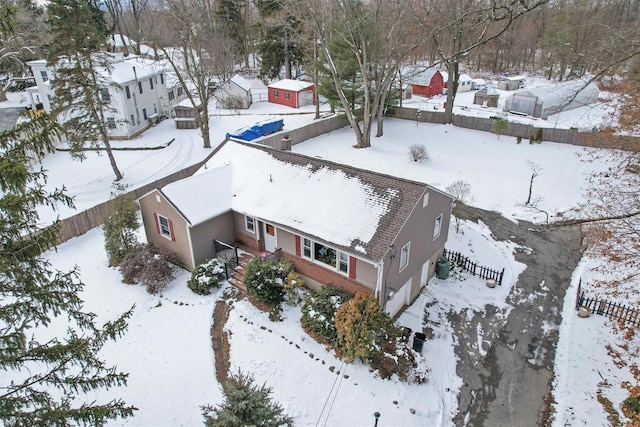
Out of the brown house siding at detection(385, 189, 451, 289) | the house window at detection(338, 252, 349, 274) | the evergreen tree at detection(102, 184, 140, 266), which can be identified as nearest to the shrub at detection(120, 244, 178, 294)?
the evergreen tree at detection(102, 184, 140, 266)

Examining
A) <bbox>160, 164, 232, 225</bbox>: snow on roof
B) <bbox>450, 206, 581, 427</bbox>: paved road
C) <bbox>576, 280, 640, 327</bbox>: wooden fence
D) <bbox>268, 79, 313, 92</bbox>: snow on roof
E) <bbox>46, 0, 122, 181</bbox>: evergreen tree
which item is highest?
<bbox>46, 0, 122, 181</bbox>: evergreen tree

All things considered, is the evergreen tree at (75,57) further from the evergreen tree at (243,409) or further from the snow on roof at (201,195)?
the evergreen tree at (243,409)

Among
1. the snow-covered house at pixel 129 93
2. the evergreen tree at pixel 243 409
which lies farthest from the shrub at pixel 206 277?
the snow-covered house at pixel 129 93

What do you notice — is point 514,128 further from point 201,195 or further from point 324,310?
point 201,195

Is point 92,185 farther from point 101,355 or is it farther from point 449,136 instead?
point 449,136

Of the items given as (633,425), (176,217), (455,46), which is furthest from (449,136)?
(633,425)

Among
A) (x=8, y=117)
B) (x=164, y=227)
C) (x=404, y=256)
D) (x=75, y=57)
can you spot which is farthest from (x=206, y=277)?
(x=8, y=117)

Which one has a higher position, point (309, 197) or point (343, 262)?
point (309, 197)

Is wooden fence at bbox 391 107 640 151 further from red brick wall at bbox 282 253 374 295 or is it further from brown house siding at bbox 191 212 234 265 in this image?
brown house siding at bbox 191 212 234 265
